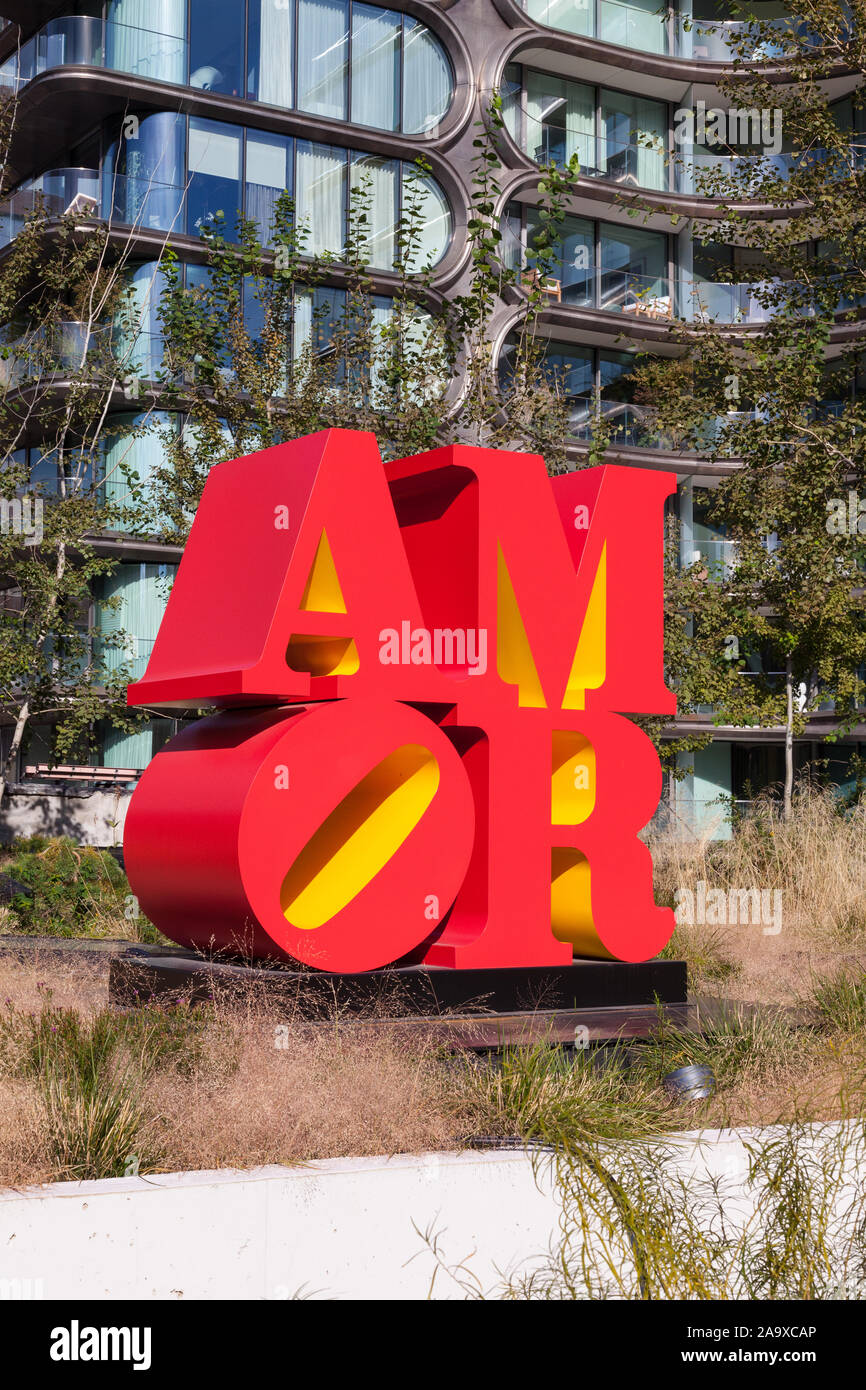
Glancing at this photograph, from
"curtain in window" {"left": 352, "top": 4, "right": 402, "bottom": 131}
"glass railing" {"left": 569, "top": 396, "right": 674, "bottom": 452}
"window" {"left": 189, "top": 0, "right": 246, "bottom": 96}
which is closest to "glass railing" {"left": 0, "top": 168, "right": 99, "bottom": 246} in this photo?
"window" {"left": 189, "top": 0, "right": 246, "bottom": 96}

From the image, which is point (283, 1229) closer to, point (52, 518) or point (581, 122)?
point (52, 518)

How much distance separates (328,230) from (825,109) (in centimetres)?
1493

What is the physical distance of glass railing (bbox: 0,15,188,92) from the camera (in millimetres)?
27391

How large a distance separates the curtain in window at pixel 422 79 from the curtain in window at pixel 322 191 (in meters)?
2.17

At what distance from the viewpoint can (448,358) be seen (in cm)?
1459

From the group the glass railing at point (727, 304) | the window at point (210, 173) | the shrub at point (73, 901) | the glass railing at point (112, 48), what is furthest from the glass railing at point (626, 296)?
the shrub at point (73, 901)

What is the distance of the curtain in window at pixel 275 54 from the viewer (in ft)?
94.2

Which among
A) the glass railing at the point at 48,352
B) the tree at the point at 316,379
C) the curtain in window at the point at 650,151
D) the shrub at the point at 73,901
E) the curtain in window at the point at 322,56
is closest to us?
the shrub at the point at 73,901

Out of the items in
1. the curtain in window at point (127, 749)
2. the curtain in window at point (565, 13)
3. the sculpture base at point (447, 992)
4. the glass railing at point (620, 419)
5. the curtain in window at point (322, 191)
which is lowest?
the sculpture base at point (447, 992)

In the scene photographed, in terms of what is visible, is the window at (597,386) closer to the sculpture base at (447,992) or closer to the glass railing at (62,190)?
the glass railing at (62,190)

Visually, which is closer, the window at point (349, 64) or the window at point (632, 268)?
the window at point (349, 64)

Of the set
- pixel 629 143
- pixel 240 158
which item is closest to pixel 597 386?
pixel 629 143

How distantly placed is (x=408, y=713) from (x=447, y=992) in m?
1.45
